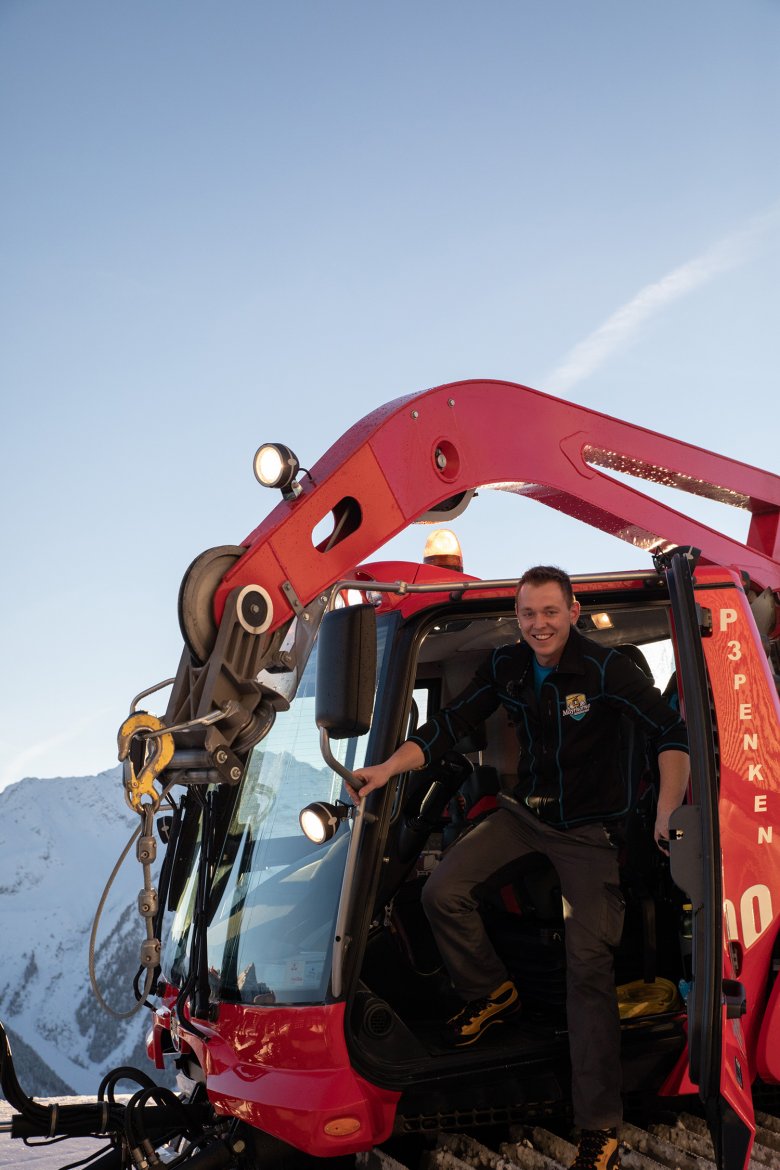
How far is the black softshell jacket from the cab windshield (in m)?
0.43

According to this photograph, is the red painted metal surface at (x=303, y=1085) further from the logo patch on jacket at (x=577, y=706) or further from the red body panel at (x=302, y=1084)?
the logo patch on jacket at (x=577, y=706)

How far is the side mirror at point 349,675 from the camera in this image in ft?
9.30

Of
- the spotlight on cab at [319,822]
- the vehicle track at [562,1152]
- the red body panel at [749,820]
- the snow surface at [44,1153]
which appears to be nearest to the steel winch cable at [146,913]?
the spotlight on cab at [319,822]

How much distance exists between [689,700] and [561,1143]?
1.58 m

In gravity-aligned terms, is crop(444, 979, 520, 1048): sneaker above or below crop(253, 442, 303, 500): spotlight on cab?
below

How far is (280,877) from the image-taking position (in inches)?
134

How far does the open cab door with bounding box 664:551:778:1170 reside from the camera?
2693mm

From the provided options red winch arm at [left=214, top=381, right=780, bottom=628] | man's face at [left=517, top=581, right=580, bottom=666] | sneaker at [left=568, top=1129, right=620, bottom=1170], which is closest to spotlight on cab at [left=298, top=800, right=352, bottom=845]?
red winch arm at [left=214, top=381, right=780, bottom=628]

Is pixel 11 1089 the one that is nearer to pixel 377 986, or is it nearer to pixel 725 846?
pixel 377 986

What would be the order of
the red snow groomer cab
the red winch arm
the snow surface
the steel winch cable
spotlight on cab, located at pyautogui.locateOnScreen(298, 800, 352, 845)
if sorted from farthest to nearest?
1. the snow surface
2. the red winch arm
3. spotlight on cab, located at pyautogui.locateOnScreen(298, 800, 352, 845)
4. the red snow groomer cab
5. the steel winch cable

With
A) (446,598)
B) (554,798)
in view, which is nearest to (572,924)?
(554,798)

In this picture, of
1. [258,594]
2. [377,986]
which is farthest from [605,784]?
[258,594]

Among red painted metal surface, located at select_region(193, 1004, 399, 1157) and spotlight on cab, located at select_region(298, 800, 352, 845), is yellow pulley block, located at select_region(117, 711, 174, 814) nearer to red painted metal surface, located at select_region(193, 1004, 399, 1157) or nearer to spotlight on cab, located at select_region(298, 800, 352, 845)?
spotlight on cab, located at select_region(298, 800, 352, 845)

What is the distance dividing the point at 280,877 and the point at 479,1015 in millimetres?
781
